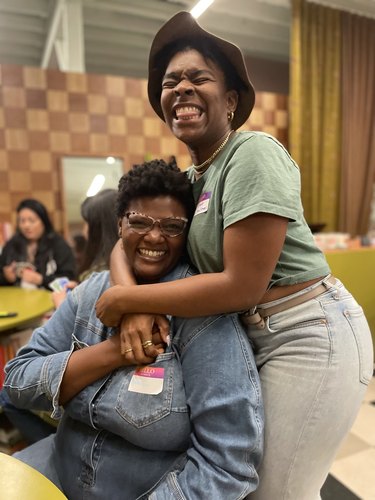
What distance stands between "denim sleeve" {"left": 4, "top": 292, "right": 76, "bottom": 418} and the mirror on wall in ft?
11.0

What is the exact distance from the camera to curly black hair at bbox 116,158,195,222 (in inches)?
42.3

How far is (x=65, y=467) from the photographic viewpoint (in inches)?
40.6

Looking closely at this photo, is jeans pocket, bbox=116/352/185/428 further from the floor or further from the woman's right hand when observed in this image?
the floor

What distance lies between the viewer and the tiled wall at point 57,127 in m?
4.18

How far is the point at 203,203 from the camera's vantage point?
39.9 inches

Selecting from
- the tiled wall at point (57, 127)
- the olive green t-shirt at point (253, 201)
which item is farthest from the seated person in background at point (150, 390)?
the tiled wall at point (57, 127)

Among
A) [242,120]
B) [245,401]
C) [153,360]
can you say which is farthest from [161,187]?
[245,401]

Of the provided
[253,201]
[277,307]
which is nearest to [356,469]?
[277,307]

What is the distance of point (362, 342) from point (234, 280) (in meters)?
0.39

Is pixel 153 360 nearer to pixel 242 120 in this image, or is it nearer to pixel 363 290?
pixel 242 120

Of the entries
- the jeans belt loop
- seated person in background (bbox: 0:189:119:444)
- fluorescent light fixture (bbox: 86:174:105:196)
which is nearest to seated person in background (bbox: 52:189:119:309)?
seated person in background (bbox: 0:189:119:444)

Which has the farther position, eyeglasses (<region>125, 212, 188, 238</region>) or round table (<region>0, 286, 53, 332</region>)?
round table (<region>0, 286, 53, 332</region>)

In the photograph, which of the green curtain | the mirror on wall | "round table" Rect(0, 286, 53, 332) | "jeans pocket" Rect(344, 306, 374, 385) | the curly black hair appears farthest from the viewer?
the green curtain

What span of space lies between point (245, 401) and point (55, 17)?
18.0 feet
